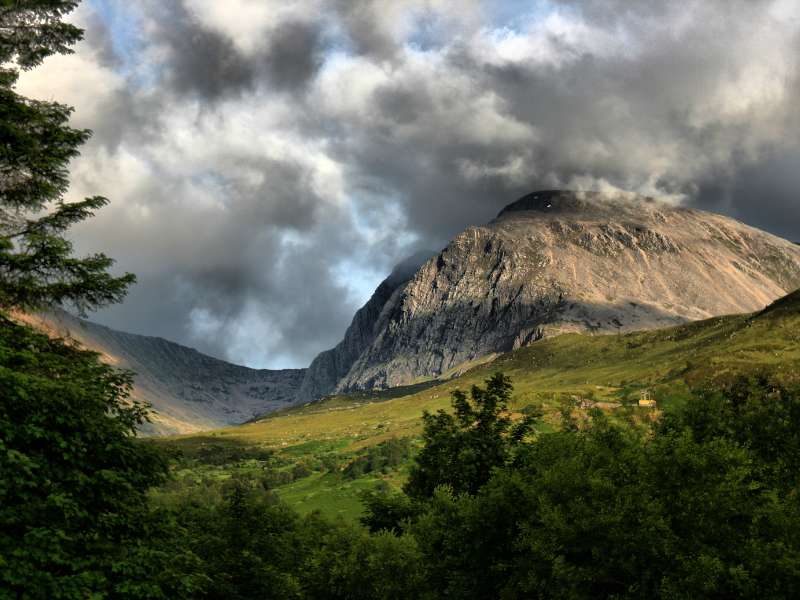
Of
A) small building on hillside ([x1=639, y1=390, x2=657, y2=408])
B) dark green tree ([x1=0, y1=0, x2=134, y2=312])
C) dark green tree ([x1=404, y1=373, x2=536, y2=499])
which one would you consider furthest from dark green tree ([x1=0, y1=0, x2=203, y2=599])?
small building on hillside ([x1=639, y1=390, x2=657, y2=408])

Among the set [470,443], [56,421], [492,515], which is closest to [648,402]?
[470,443]

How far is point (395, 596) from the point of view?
1810 inches

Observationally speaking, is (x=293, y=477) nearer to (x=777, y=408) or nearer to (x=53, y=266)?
(x=777, y=408)

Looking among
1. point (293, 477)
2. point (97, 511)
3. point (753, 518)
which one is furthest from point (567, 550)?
point (293, 477)

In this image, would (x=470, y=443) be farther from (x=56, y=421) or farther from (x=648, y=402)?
(x=648, y=402)

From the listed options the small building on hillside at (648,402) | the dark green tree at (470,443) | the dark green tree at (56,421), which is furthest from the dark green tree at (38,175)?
the small building on hillside at (648,402)

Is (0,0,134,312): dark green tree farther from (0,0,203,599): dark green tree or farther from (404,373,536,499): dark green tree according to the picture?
(404,373,536,499): dark green tree

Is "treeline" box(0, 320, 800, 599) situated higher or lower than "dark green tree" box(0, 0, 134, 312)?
lower

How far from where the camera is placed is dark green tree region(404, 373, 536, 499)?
53.7m

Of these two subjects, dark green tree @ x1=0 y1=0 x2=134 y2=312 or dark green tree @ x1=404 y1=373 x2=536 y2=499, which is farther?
dark green tree @ x1=404 y1=373 x2=536 y2=499

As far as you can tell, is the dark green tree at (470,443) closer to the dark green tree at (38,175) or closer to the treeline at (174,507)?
the treeline at (174,507)

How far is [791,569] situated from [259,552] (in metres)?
47.1

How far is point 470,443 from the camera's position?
54906 millimetres

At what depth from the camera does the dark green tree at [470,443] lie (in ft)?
176
